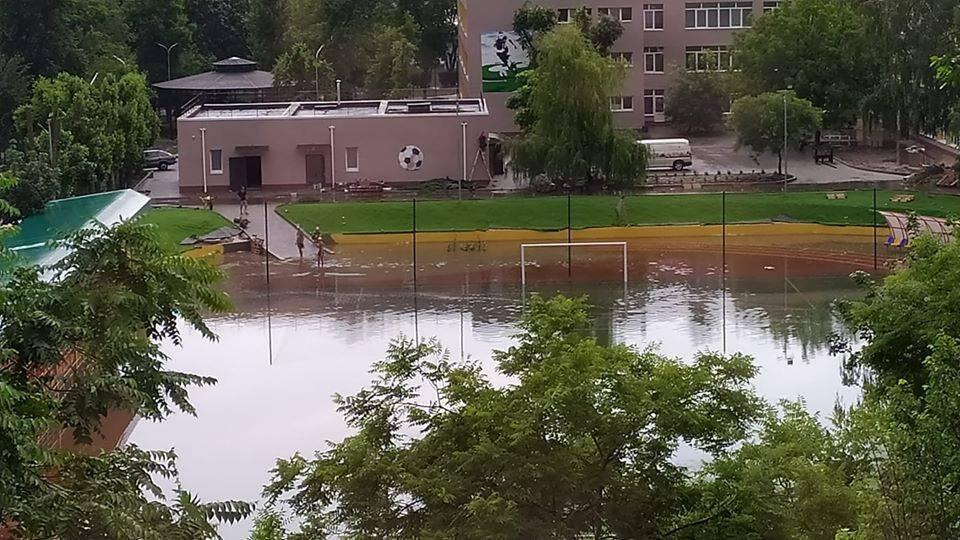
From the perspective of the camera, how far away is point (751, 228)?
34.7 metres

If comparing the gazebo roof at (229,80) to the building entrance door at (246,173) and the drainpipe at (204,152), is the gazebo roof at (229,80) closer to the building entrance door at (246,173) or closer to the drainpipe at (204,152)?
the building entrance door at (246,173)

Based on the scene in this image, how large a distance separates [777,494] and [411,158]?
31759 millimetres

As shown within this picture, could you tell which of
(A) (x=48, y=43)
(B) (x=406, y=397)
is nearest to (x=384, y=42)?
(A) (x=48, y=43)

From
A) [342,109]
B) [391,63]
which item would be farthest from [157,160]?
[391,63]

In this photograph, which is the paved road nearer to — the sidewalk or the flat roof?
the flat roof

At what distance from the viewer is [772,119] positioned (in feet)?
135

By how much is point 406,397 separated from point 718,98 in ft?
124

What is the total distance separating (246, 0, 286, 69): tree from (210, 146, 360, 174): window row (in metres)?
22.5

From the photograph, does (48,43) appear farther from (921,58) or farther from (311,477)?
(311,477)

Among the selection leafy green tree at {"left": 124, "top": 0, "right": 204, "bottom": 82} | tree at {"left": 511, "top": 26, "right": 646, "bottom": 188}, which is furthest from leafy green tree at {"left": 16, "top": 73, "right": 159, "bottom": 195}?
leafy green tree at {"left": 124, "top": 0, "right": 204, "bottom": 82}

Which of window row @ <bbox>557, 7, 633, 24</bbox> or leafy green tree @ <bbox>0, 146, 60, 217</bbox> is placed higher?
window row @ <bbox>557, 7, 633, 24</bbox>

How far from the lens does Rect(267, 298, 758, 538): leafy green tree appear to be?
10070 mm

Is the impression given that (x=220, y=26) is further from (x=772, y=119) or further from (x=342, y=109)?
(x=772, y=119)

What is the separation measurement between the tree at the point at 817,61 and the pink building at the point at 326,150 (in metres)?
9.45
